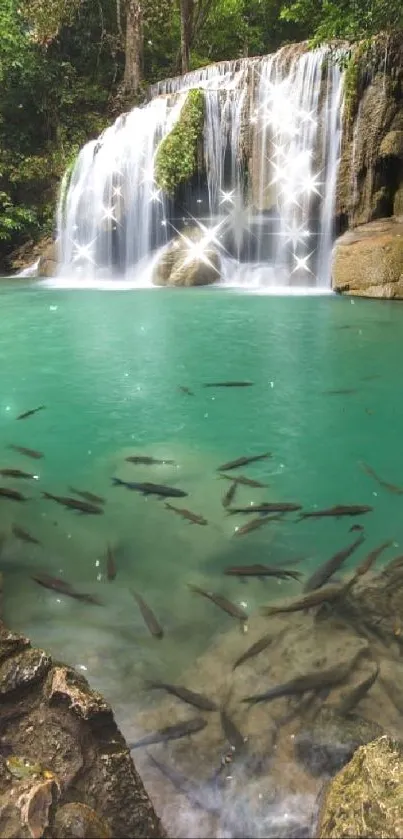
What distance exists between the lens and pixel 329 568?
125 inches

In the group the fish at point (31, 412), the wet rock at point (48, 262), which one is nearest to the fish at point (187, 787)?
the fish at point (31, 412)

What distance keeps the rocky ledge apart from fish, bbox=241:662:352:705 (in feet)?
2.23

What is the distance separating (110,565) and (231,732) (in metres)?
1.32

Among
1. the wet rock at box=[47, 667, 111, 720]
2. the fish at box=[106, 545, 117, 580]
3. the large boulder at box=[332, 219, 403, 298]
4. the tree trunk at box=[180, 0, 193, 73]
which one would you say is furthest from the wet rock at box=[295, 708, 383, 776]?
the tree trunk at box=[180, 0, 193, 73]

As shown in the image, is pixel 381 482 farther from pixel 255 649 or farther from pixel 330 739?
pixel 330 739

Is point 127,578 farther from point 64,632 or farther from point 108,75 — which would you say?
point 108,75

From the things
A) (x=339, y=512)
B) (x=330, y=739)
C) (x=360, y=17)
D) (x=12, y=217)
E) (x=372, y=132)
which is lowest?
(x=330, y=739)

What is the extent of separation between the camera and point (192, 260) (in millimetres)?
15883

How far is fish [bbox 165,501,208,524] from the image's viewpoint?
3707 millimetres

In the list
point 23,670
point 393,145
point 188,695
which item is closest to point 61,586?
point 188,695

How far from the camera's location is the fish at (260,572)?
3111 mm

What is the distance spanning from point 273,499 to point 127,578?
4.23 feet

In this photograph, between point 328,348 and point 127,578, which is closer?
point 127,578

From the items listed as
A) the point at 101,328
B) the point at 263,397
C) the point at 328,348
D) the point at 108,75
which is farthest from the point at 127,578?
the point at 108,75
